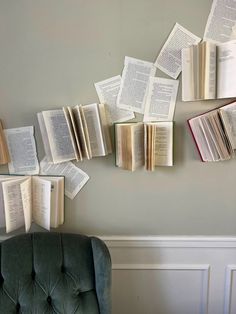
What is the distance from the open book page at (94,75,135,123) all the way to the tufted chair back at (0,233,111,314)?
60 centimetres

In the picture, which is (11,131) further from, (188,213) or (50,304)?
(188,213)

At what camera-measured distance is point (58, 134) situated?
60.7 inches

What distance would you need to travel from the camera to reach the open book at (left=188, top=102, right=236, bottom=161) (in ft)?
4.93

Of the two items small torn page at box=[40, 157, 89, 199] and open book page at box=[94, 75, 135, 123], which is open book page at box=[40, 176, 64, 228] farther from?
open book page at box=[94, 75, 135, 123]

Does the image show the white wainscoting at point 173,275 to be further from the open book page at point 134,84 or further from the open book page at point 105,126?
the open book page at point 134,84

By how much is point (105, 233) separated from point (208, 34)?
43.2 inches

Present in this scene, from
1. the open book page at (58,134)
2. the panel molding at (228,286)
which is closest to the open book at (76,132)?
the open book page at (58,134)

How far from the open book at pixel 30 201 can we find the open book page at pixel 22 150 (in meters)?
0.04

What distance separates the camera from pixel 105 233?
5.49ft

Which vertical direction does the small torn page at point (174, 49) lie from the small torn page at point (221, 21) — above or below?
below

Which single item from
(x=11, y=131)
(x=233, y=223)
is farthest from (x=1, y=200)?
(x=233, y=223)

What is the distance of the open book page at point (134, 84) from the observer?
153 centimetres

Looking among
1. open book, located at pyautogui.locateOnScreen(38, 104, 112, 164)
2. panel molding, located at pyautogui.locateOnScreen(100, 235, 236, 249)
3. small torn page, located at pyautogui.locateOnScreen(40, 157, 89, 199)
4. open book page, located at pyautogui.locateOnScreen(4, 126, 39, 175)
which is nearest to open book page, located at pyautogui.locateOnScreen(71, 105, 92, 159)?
open book, located at pyautogui.locateOnScreen(38, 104, 112, 164)

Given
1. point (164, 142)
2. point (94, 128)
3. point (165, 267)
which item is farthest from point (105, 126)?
point (165, 267)
